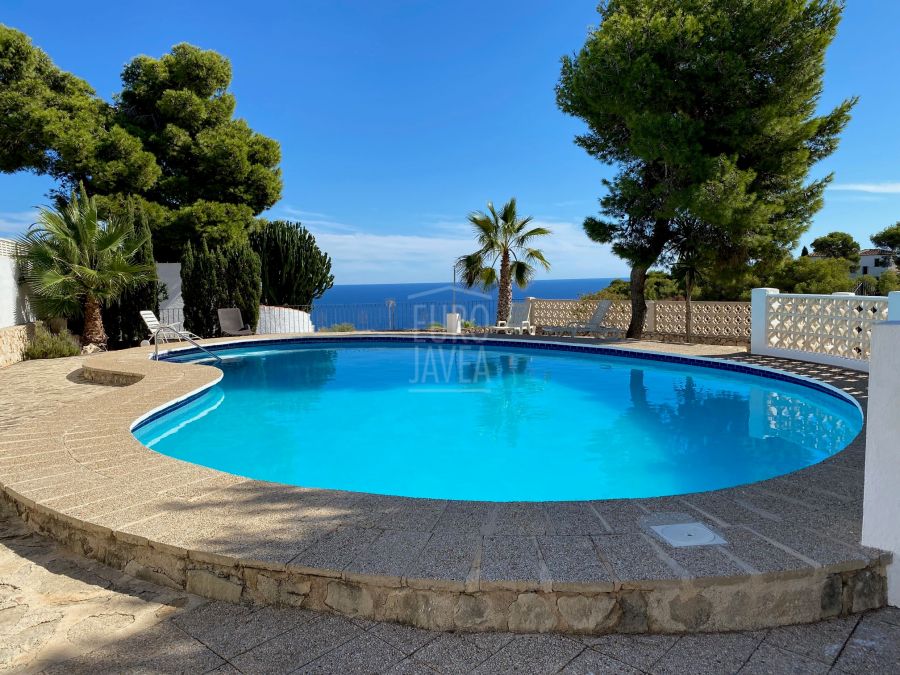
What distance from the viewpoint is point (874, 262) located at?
4678 cm

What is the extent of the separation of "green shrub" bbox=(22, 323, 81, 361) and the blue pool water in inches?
148

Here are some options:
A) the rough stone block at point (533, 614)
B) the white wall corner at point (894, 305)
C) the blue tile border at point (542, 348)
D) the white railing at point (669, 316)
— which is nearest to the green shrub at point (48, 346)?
the blue tile border at point (542, 348)

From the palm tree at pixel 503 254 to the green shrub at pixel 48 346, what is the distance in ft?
34.3

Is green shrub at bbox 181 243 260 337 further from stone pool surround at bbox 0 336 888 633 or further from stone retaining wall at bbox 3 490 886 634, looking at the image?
stone retaining wall at bbox 3 490 886 634

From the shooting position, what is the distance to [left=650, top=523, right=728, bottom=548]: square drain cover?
8.61 feet

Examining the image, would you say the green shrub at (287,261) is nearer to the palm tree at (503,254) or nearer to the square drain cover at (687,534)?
the palm tree at (503,254)

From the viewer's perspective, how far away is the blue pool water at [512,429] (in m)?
5.41

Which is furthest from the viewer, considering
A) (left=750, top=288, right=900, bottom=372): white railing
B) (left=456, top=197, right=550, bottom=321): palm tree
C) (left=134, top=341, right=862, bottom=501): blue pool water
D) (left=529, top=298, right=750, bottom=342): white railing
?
(left=456, top=197, right=550, bottom=321): palm tree

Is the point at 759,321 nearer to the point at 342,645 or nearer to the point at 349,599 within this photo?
the point at 349,599

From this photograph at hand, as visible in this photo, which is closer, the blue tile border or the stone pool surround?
the stone pool surround

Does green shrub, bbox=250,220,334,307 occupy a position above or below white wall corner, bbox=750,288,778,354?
above

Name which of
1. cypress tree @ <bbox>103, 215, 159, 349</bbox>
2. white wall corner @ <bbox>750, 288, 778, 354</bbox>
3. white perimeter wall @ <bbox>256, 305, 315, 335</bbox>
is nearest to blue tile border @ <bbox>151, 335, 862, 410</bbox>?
white wall corner @ <bbox>750, 288, 778, 354</bbox>

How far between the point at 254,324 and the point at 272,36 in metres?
8.28

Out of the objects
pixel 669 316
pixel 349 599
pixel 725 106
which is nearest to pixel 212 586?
pixel 349 599
